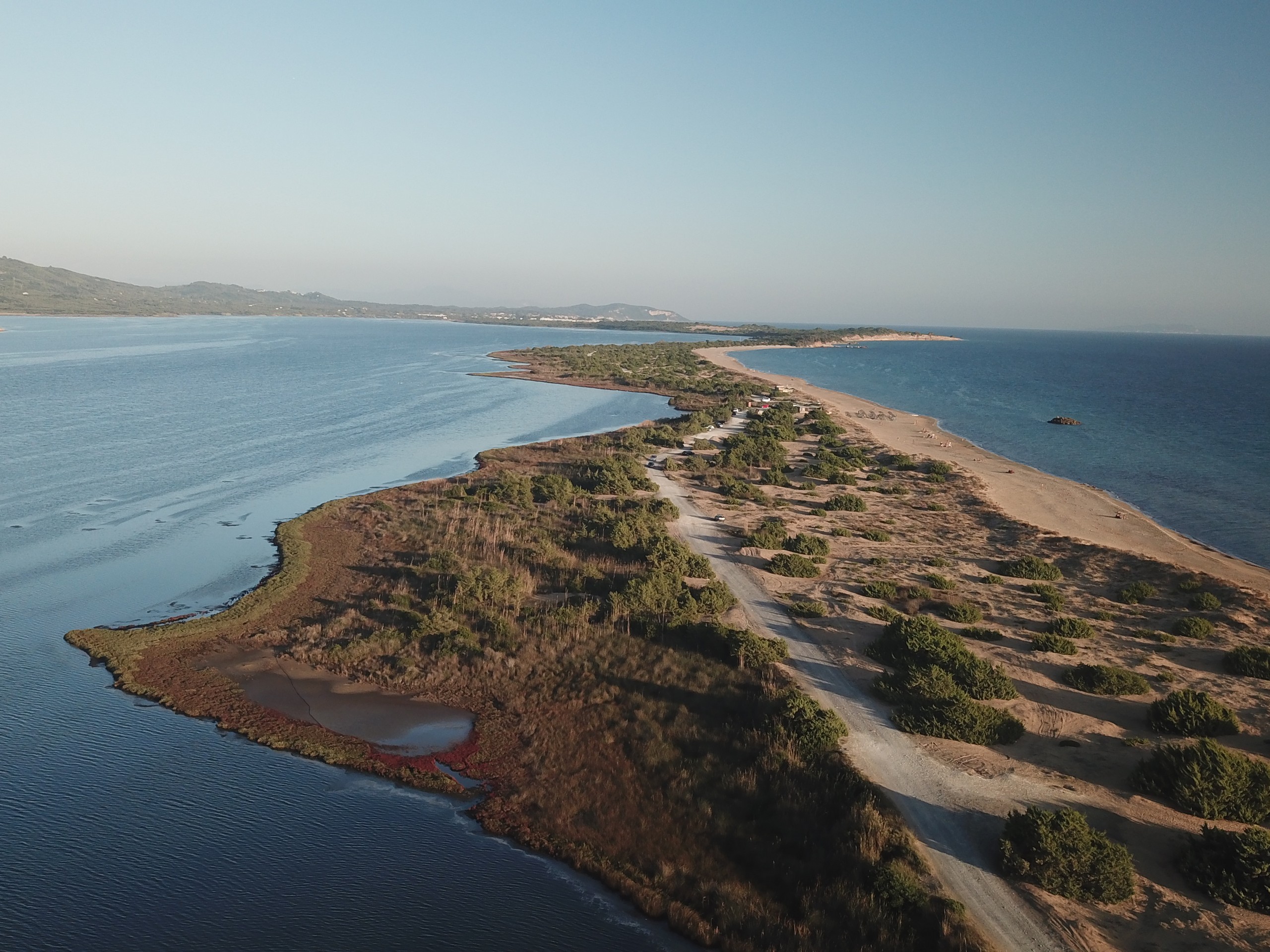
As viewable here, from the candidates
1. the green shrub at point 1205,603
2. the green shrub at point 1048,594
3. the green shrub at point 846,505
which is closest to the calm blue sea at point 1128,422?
the green shrub at point 1205,603

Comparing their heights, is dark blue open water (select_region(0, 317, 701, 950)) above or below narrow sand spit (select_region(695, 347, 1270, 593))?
below

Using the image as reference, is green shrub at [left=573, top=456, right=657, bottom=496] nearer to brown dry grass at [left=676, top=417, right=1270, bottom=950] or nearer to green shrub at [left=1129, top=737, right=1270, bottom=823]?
brown dry grass at [left=676, top=417, right=1270, bottom=950]

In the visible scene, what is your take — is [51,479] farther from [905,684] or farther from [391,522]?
[905,684]

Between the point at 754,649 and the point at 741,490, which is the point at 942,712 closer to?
the point at 754,649

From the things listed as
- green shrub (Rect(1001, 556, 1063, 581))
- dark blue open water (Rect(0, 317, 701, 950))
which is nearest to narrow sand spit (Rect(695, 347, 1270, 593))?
green shrub (Rect(1001, 556, 1063, 581))

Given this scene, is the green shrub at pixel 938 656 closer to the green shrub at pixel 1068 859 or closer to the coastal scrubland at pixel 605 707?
the coastal scrubland at pixel 605 707
